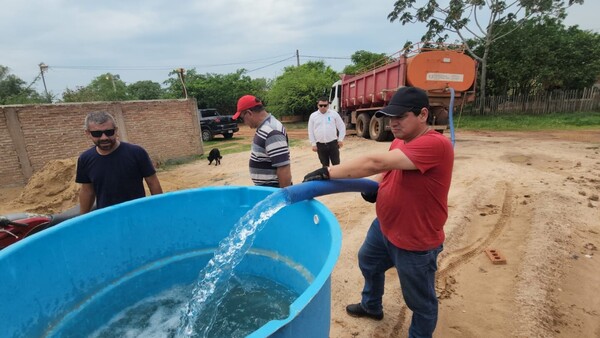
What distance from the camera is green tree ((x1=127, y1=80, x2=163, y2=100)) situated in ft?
101

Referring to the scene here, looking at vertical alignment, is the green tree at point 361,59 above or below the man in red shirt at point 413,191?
above

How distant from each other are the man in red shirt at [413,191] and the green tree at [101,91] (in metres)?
28.1

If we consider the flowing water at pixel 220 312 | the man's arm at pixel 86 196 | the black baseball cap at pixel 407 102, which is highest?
the black baseball cap at pixel 407 102

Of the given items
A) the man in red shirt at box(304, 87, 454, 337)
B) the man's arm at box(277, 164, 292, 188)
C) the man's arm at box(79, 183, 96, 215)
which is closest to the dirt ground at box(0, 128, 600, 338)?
the man in red shirt at box(304, 87, 454, 337)

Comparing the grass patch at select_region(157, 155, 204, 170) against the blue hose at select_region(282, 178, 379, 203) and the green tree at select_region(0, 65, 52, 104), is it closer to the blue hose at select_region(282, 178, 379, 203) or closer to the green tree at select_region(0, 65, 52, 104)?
the blue hose at select_region(282, 178, 379, 203)

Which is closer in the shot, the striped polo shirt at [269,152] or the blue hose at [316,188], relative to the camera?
the blue hose at [316,188]

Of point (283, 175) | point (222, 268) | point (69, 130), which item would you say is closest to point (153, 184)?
point (222, 268)

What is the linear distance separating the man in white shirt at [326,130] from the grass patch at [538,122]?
23.6 ft

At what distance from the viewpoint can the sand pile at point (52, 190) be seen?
5984mm

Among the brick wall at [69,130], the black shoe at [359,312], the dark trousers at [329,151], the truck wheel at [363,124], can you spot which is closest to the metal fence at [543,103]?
the truck wheel at [363,124]

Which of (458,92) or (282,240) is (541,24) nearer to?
A: (458,92)

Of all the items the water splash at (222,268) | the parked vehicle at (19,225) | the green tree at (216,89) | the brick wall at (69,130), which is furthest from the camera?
the green tree at (216,89)

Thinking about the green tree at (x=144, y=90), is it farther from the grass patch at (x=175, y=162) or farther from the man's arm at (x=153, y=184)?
the man's arm at (x=153, y=184)

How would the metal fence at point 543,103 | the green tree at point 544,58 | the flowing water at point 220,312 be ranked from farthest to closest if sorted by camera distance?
the green tree at point 544,58 → the metal fence at point 543,103 → the flowing water at point 220,312
